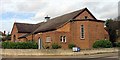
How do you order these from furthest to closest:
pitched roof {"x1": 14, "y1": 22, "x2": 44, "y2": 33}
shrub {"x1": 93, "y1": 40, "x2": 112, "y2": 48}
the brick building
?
1. pitched roof {"x1": 14, "y1": 22, "x2": 44, "y2": 33}
2. the brick building
3. shrub {"x1": 93, "y1": 40, "x2": 112, "y2": 48}

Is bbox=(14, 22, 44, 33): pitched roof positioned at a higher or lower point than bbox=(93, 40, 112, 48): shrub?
higher

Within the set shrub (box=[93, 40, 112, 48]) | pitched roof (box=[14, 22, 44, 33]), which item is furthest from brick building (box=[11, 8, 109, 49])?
pitched roof (box=[14, 22, 44, 33])

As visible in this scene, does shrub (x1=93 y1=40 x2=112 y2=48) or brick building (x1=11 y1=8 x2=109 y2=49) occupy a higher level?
brick building (x1=11 y1=8 x2=109 y2=49)

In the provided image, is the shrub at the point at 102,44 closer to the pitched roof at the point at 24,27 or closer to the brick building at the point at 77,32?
the brick building at the point at 77,32

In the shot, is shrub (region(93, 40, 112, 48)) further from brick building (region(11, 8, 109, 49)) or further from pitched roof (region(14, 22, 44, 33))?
pitched roof (region(14, 22, 44, 33))

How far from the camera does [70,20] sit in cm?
4109

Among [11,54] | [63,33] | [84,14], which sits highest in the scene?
[84,14]

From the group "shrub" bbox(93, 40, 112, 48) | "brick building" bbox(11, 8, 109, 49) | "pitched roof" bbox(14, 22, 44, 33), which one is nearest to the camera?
"shrub" bbox(93, 40, 112, 48)

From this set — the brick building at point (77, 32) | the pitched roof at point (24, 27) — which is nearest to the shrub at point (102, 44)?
the brick building at point (77, 32)

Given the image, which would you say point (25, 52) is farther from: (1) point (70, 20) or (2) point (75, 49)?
(1) point (70, 20)

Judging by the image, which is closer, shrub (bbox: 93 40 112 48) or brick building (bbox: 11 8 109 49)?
shrub (bbox: 93 40 112 48)

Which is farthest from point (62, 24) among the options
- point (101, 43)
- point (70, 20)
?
point (101, 43)

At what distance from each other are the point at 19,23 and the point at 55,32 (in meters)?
21.5

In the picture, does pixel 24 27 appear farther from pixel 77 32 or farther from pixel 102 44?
pixel 102 44
